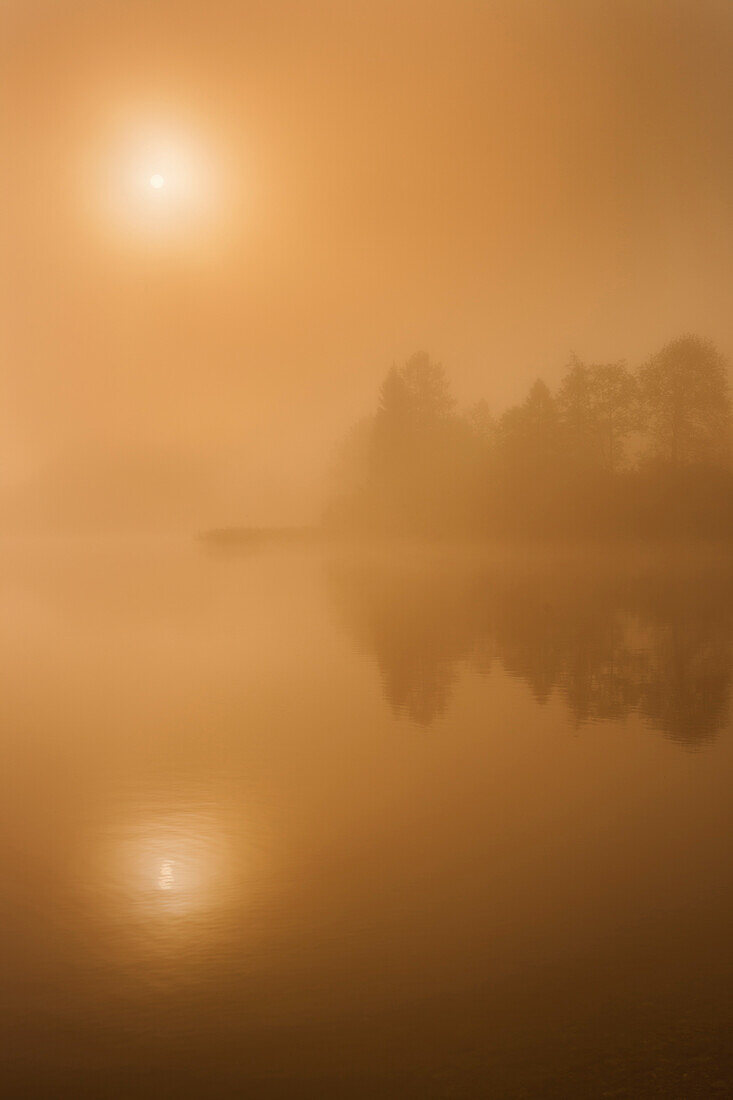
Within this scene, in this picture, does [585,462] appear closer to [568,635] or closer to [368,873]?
[568,635]

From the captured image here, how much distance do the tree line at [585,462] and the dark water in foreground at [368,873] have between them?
52092 mm

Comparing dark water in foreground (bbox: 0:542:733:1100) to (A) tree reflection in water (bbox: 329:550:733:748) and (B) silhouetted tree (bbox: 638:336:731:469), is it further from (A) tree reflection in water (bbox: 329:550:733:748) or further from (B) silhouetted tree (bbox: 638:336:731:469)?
(B) silhouetted tree (bbox: 638:336:731:469)

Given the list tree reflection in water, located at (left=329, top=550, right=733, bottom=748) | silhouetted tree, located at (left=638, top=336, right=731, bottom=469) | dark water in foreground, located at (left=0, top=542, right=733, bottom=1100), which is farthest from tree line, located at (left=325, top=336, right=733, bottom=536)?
dark water in foreground, located at (left=0, top=542, right=733, bottom=1100)

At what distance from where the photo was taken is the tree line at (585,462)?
84500 mm

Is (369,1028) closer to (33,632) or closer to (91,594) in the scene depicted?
(33,632)

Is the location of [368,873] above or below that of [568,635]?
below

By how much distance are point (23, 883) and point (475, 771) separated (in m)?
9.00

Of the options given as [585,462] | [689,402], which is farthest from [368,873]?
[689,402]

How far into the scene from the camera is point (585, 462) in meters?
91.6

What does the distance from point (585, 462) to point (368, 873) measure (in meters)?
80.7

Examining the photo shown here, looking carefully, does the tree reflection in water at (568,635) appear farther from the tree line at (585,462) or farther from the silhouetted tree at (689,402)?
the silhouetted tree at (689,402)

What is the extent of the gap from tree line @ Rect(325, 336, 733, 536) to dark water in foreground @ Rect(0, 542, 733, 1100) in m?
52.1

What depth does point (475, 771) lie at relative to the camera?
19.7m

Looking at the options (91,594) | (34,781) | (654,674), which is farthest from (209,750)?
(91,594)
